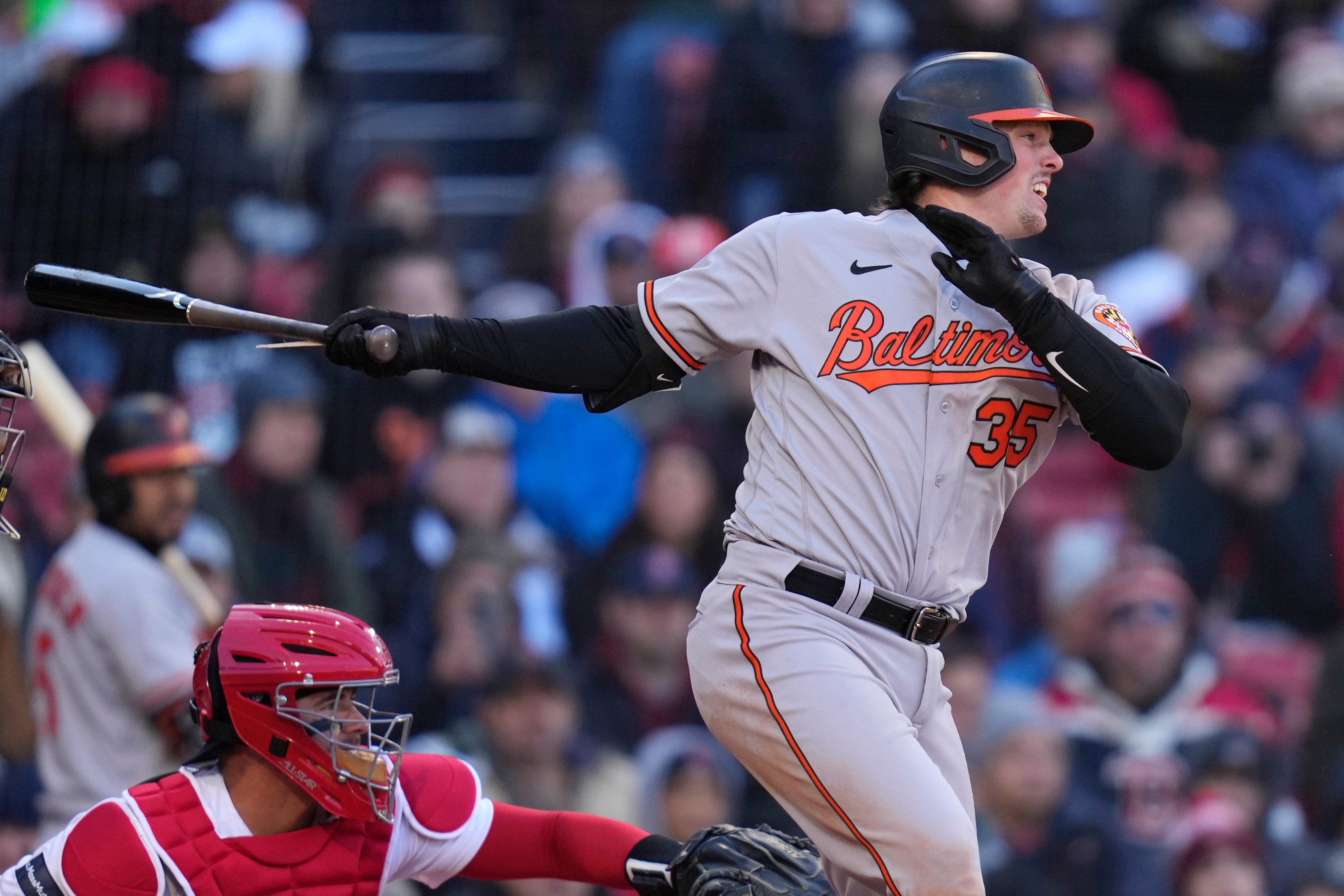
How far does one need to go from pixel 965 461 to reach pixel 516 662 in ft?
10.8

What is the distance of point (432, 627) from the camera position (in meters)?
6.30

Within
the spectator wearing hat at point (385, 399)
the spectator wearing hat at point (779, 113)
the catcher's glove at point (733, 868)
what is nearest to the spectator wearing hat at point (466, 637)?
the spectator wearing hat at point (385, 399)

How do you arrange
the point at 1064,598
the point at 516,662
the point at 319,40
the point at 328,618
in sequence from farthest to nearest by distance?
the point at 319,40 → the point at 1064,598 → the point at 516,662 → the point at 328,618

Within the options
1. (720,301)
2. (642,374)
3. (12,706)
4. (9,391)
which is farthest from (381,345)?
(12,706)

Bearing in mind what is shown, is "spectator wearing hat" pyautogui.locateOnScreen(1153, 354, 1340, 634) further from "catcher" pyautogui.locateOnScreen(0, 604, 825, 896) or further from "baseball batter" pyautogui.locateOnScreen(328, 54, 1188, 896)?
"catcher" pyautogui.locateOnScreen(0, 604, 825, 896)

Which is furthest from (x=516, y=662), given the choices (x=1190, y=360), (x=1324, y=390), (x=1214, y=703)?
(x=1324, y=390)

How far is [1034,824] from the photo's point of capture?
242 inches

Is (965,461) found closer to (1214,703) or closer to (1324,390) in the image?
(1214,703)

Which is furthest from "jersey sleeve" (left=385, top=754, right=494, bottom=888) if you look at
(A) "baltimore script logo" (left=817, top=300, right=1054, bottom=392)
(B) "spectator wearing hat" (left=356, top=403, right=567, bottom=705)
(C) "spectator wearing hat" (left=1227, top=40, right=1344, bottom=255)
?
(C) "spectator wearing hat" (left=1227, top=40, right=1344, bottom=255)

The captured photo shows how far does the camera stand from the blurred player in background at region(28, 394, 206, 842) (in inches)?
176

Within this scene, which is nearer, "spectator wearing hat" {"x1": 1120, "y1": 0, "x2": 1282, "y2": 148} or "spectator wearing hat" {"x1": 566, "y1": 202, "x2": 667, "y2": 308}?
"spectator wearing hat" {"x1": 566, "y1": 202, "x2": 667, "y2": 308}

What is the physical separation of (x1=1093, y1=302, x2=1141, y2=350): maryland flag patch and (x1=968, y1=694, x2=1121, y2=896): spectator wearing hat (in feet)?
10.6

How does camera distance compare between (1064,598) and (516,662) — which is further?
(1064,598)

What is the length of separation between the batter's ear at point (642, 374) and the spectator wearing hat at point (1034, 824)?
3.29m
